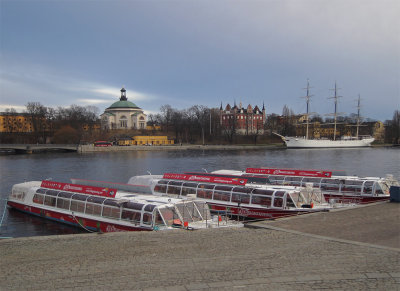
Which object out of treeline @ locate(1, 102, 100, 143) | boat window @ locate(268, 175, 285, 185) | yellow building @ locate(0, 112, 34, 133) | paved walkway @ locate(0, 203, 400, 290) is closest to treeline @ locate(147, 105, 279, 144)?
treeline @ locate(1, 102, 100, 143)

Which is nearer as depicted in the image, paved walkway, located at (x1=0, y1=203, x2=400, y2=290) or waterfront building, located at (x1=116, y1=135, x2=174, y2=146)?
paved walkway, located at (x1=0, y1=203, x2=400, y2=290)

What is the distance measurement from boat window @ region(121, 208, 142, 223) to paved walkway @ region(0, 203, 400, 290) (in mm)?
5559

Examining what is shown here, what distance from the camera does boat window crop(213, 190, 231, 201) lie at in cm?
2519

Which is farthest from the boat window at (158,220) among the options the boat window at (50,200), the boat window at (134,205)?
the boat window at (50,200)

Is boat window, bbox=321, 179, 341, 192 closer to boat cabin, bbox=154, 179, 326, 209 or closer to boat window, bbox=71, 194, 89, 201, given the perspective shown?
boat cabin, bbox=154, 179, 326, 209

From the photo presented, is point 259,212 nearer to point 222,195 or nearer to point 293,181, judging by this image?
point 222,195

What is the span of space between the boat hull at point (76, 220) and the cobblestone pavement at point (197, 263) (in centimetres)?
622

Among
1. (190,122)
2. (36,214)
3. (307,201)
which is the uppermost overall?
(190,122)

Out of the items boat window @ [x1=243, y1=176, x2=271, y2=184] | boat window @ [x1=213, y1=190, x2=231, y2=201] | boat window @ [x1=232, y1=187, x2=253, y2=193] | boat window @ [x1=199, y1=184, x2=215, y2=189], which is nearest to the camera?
boat window @ [x1=232, y1=187, x2=253, y2=193]

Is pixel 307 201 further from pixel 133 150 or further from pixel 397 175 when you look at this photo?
pixel 133 150

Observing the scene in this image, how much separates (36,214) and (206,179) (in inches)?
524

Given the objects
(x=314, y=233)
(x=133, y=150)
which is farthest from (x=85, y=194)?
(x=133, y=150)

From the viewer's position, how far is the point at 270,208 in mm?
22703

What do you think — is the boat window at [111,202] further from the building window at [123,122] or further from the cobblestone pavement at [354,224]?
the building window at [123,122]
